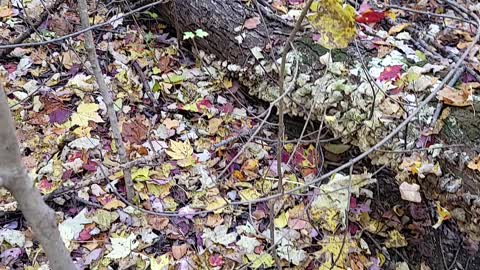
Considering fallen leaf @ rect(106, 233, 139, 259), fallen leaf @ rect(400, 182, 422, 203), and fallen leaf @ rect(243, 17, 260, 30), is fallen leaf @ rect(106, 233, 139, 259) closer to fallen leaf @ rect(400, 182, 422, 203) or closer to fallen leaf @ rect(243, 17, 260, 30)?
fallen leaf @ rect(400, 182, 422, 203)

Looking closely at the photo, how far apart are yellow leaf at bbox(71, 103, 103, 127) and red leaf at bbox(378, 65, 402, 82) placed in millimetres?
1472

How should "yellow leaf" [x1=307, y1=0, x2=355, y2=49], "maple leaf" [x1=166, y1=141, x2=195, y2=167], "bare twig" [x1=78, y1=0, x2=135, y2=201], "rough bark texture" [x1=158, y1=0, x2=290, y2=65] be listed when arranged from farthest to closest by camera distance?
"rough bark texture" [x1=158, y1=0, x2=290, y2=65], "maple leaf" [x1=166, y1=141, x2=195, y2=167], "bare twig" [x1=78, y1=0, x2=135, y2=201], "yellow leaf" [x1=307, y1=0, x2=355, y2=49]

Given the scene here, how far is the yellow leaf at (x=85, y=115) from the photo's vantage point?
258 centimetres

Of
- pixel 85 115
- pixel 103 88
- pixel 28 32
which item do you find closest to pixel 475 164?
pixel 103 88

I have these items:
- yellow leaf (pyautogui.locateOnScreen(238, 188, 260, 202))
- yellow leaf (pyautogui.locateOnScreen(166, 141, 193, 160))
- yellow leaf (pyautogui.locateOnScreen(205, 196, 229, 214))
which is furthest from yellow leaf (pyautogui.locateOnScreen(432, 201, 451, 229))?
yellow leaf (pyautogui.locateOnScreen(166, 141, 193, 160))

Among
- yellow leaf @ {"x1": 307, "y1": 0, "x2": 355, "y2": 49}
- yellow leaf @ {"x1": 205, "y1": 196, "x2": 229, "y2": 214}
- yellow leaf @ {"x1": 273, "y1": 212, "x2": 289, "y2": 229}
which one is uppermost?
yellow leaf @ {"x1": 307, "y1": 0, "x2": 355, "y2": 49}

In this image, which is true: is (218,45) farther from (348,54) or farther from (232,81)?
(348,54)

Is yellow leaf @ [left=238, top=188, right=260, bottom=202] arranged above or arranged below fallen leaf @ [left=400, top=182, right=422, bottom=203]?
below

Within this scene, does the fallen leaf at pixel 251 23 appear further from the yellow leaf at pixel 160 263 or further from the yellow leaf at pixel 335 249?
the yellow leaf at pixel 160 263

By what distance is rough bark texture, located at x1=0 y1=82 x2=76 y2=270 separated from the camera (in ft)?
2.97

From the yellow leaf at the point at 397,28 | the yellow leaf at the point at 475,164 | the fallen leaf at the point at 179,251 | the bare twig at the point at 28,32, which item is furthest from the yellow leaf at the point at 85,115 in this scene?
the yellow leaf at the point at 475,164

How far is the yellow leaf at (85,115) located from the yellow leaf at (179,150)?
1.37 feet

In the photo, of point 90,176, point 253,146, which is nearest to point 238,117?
point 253,146

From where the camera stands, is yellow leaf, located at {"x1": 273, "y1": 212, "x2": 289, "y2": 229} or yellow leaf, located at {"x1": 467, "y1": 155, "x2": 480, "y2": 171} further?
yellow leaf, located at {"x1": 273, "y1": 212, "x2": 289, "y2": 229}
